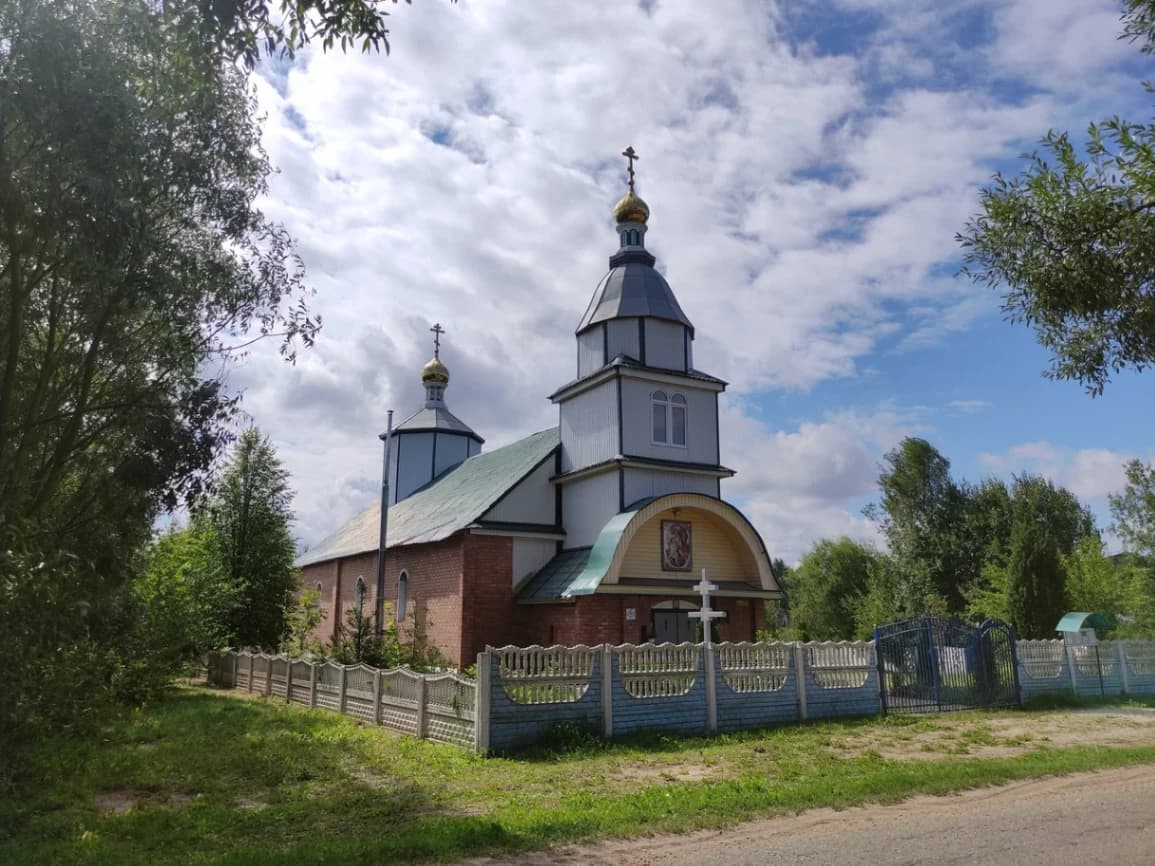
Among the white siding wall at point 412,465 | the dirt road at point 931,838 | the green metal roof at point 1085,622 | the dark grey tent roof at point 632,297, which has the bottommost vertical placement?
the dirt road at point 931,838

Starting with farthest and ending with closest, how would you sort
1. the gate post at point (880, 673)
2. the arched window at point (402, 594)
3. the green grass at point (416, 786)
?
the arched window at point (402, 594), the gate post at point (880, 673), the green grass at point (416, 786)

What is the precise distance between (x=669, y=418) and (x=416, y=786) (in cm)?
1448

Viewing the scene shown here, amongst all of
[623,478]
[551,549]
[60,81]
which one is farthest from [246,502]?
[60,81]

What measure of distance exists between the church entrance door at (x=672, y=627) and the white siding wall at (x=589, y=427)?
4.27 meters

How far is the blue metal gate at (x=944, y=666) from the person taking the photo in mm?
17062

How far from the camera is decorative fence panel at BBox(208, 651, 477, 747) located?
13.2 metres

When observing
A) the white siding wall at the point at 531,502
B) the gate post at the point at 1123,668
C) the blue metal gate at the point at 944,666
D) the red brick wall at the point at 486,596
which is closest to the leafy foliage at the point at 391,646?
the red brick wall at the point at 486,596

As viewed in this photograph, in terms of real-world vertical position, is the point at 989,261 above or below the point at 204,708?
above

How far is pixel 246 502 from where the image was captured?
97.6 ft

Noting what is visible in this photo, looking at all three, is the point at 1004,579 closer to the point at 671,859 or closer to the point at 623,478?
the point at 623,478

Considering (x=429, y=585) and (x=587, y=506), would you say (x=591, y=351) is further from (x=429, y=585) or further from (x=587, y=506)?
(x=429, y=585)

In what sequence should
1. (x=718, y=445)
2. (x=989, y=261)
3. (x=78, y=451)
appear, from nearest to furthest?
(x=989, y=261) → (x=78, y=451) → (x=718, y=445)

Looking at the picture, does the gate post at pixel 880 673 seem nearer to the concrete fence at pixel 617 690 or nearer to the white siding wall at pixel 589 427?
the concrete fence at pixel 617 690

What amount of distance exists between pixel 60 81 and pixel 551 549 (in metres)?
17.3
